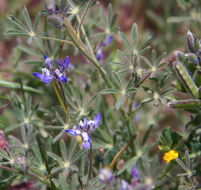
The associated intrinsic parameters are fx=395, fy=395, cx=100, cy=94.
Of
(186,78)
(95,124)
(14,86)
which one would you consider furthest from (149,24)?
(95,124)

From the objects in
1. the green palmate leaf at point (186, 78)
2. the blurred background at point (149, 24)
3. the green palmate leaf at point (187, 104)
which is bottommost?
the blurred background at point (149, 24)

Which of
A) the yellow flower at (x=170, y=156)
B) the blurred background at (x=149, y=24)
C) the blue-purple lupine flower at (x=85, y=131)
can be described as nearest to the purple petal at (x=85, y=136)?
the blue-purple lupine flower at (x=85, y=131)

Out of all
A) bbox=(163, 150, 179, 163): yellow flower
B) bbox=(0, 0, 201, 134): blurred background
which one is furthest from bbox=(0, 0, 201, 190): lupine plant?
bbox=(0, 0, 201, 134): blurred background

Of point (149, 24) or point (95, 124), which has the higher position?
point (95, 124)

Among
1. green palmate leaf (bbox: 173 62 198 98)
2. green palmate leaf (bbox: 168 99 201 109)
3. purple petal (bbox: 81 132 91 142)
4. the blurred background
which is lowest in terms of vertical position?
the blurred background

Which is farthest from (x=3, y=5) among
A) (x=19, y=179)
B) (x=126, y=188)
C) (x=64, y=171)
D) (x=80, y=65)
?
(x=126, y=188)

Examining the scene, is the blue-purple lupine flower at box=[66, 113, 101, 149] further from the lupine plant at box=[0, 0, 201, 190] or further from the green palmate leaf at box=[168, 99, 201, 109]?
the green palmate leaf at box=[168, 99, 201, 109]

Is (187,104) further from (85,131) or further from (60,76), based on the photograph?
(60,76)

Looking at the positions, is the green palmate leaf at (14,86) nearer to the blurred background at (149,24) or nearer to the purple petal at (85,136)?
the blurred background at (149,24)
